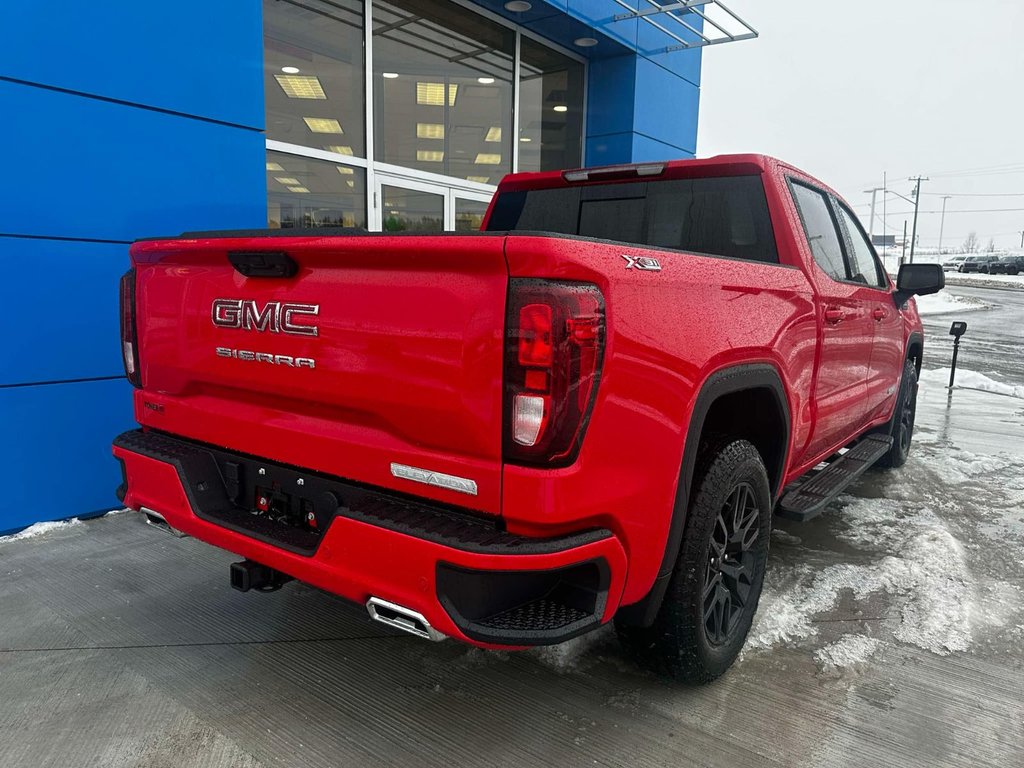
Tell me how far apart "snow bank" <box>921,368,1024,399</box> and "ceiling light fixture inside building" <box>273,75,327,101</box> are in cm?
916

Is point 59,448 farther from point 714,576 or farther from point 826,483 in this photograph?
point 826,483

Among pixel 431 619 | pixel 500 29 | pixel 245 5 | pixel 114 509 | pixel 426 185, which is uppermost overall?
pixel 500 29

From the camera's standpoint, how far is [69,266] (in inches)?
165

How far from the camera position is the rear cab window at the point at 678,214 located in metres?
3.27

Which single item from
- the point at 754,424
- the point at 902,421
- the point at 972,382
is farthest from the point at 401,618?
the point at 972,382

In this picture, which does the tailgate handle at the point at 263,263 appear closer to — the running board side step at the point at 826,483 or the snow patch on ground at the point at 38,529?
the running board side step at the point at 826,483

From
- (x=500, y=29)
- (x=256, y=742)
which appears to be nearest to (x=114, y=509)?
(x=256, y=742)

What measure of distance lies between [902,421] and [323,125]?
17.6 ft

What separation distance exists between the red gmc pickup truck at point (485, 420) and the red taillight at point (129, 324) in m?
0.01

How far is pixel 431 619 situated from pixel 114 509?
3490mm

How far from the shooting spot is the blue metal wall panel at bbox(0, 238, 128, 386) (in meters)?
4.02

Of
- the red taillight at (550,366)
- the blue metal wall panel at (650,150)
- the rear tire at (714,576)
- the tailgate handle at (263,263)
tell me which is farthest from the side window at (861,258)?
the blue metal wall panel at (650,150)

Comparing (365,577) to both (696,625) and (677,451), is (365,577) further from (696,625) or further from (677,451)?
(696,625)

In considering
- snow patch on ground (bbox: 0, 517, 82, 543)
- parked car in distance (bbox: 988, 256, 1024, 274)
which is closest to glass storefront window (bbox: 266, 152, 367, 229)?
snow patch on ground (bbox: 0, 517, 82, 543)
